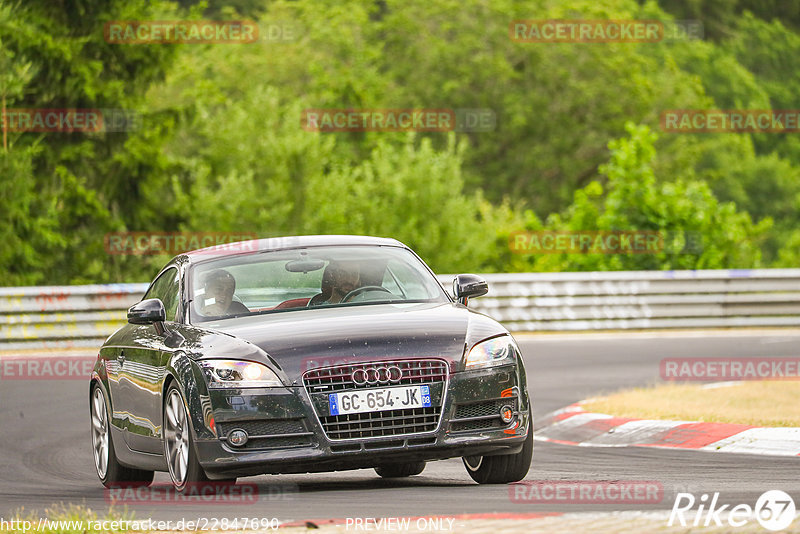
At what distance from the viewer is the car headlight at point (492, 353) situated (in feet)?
26.3

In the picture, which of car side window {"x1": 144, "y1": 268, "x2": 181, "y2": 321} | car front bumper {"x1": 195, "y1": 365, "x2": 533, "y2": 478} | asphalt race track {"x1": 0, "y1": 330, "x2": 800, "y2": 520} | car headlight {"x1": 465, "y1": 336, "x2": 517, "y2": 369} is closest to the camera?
asphalt race track {"x1": 0, "y1": 330, "x2": 800, "y2": 520}

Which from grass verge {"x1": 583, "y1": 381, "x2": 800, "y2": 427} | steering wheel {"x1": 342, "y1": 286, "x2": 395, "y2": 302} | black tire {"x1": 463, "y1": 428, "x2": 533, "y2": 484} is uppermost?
steering wheel {"x1": 342, "y1": 286, "x2": 395, "y2": 302}

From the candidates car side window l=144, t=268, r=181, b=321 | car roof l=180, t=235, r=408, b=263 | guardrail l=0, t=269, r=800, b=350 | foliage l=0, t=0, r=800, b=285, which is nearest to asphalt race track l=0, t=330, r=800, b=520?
car side window l=144, t=268, r=181, b=321

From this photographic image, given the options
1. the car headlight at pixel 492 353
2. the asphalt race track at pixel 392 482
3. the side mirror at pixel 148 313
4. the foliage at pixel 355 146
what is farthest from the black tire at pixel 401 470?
the foliage at pixel 355 146

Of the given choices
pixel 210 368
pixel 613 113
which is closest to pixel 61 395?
pixel 210 368

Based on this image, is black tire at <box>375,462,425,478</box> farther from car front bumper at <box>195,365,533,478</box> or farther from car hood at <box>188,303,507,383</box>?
car front bumper at <box>195,365,533,478</box>

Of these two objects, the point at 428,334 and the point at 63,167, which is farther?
the point at 63,167

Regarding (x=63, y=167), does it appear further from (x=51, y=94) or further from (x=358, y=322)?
(x=358, y=322)

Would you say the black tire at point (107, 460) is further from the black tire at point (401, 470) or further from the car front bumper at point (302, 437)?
the car front bumper at point (302, 437)

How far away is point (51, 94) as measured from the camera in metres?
31.0

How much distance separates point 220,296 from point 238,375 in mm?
1234

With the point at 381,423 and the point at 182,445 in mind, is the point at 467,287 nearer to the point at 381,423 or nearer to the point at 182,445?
the point at 381,423

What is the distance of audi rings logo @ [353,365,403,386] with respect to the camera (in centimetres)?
773

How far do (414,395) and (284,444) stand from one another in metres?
0.72
